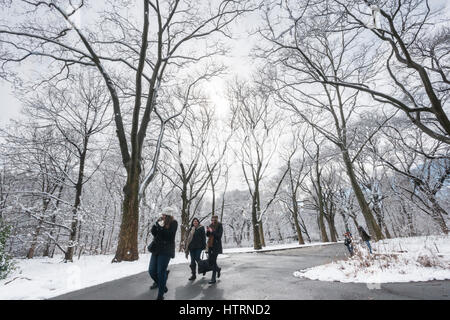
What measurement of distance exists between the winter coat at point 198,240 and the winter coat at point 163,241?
6.31ft

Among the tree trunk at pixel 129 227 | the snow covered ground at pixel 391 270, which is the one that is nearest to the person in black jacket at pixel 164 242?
the snow covered ground at pixel 391 270

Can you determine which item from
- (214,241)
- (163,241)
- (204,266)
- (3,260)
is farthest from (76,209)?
(163,241)

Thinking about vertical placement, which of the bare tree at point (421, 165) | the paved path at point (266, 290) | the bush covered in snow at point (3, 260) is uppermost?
the bare tree at point (421, 165)

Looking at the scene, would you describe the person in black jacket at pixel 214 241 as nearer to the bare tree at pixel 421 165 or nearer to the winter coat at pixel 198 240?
the winter coat at pixel 198 240

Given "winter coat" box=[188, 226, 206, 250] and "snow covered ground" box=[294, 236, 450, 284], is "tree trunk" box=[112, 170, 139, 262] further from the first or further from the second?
"snow covered ground" box=[294, 236, 450, 284]

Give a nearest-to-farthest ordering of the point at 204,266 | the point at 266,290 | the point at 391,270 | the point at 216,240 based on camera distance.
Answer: the point at 266,290
the point at 391,270
the point at 204,266
the point at 216,240

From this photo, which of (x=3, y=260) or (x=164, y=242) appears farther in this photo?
(x=3, y=260)

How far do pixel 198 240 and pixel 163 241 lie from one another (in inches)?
84.5

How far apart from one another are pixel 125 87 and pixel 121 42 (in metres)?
2.66

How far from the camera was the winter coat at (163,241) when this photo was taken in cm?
393

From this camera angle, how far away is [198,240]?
19.4ft

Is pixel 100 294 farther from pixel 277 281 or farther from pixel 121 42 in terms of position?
pixel 121 42

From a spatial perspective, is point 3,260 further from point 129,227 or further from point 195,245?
point 195,245

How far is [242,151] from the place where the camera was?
69.7ft
